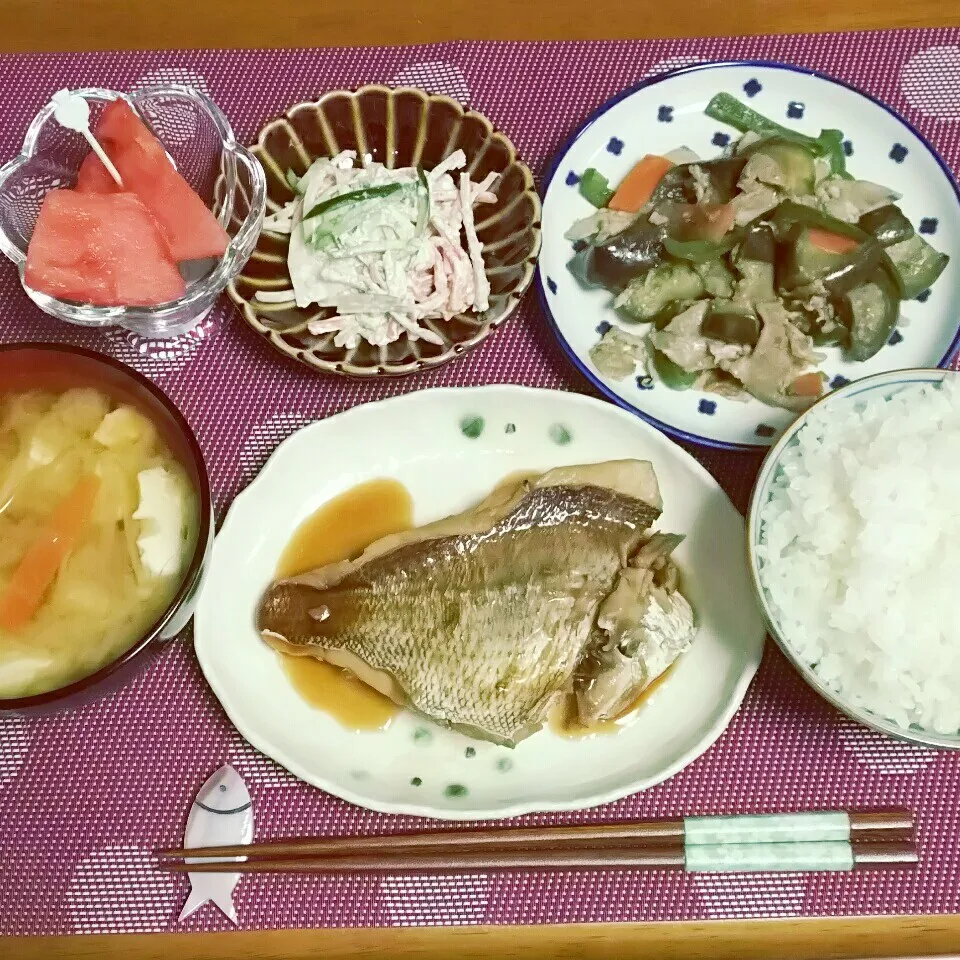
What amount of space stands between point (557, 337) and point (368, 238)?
18.2 inches

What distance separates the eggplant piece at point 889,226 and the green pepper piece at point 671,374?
514 mm

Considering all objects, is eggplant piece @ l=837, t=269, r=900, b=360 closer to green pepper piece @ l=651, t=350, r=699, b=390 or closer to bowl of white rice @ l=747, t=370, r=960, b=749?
bowl of white rice @ l=747, t=370, r=960, b=749

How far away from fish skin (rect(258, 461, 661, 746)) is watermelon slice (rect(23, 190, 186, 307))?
70cm

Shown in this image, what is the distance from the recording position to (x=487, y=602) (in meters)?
1.59

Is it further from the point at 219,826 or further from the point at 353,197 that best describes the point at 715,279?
the point at 219,826

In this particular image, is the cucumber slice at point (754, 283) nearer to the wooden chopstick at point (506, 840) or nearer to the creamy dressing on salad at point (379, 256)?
the creamy dressing on salad at point (379, 256)

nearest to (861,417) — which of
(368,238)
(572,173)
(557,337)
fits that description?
(557,337)

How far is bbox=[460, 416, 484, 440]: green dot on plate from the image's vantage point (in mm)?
1802

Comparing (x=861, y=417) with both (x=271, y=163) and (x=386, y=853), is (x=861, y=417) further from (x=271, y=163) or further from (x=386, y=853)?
(x=271, y=163)

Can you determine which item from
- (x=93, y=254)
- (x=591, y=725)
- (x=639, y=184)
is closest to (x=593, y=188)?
(x=639, y=184)

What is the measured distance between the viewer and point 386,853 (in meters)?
1.54

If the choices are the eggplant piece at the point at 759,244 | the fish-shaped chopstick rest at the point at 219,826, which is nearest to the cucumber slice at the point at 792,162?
the eggplant piece at the point at 759,244

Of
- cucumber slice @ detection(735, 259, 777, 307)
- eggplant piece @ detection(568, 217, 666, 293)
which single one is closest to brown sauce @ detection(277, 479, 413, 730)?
eggplant piece @ detection(568, 217, 666, 293)

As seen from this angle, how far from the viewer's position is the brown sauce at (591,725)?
1.67 m
